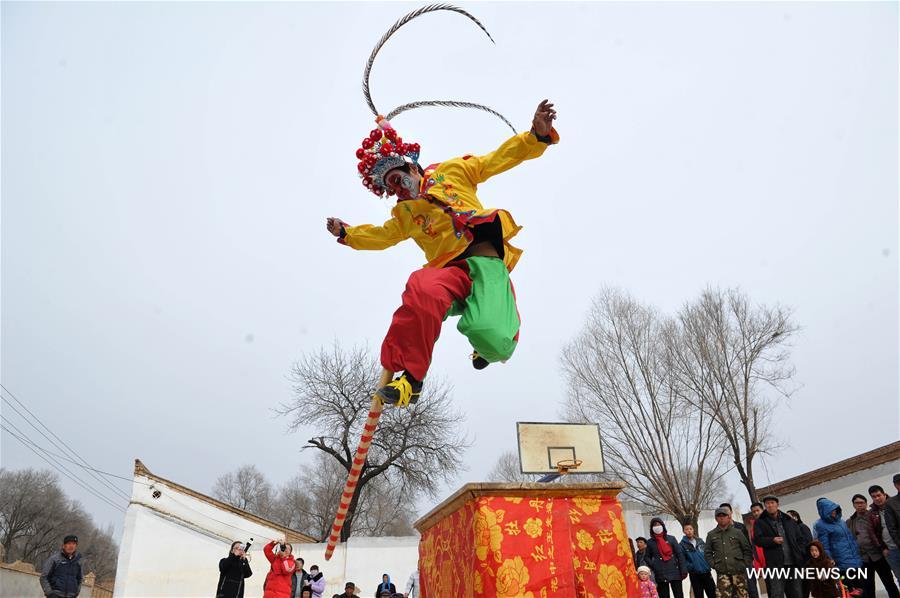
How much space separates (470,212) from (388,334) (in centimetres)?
91

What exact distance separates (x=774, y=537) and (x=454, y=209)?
5001 mm

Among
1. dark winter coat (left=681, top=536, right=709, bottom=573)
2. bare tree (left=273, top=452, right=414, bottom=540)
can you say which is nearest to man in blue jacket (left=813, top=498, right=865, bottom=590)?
dark winter coat (left=681, top=536, right=709, bottom=573)

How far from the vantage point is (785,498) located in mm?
13523

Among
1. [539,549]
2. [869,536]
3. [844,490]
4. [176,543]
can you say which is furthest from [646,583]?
[176,543]

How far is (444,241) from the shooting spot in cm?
348

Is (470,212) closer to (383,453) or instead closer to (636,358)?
(636,358)

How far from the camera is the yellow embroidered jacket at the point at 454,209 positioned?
3445 millimetres

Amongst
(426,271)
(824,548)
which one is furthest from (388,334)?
(824,548)

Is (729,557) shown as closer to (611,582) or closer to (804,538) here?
(804,538)

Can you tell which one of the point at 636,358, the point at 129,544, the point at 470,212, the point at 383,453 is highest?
the point at 636,358

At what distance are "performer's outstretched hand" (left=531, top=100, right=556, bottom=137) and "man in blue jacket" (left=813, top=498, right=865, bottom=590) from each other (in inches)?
208

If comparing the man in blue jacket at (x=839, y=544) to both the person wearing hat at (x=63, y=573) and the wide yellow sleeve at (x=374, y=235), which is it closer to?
the wide yellow sleeve at (x=374, y=235)

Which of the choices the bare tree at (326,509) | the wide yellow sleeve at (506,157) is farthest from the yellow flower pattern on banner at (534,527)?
the bare tree at (326,509)

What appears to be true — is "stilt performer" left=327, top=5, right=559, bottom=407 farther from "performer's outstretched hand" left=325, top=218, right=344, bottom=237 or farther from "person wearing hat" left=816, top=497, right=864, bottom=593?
"person wearing hat" left=816, top=497, right=864, bottom=593
